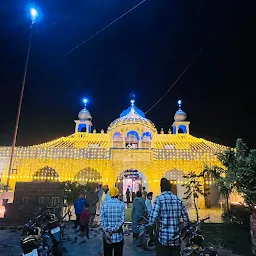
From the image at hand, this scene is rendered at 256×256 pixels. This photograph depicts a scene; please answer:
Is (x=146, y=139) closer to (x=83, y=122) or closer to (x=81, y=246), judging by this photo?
(x=83, y=122)

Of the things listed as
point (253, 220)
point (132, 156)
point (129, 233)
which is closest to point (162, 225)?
point (253, 220)

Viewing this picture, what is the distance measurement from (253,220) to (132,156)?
1343 centimetres

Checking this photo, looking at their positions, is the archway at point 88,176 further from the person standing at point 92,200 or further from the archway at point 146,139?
the person standing at point 92,200

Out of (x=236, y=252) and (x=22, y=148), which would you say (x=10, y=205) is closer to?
(x=236, y=252)

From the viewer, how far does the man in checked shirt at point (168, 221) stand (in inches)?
130

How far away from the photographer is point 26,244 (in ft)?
11.5

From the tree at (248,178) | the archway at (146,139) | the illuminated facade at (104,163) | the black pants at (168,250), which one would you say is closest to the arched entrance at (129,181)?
the illuminated facade at (104,163)

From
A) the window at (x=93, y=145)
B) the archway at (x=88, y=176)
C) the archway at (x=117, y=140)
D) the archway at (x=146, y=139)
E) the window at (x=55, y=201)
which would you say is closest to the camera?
the window at (x=55, y=201)

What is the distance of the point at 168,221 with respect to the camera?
3352 millimetres

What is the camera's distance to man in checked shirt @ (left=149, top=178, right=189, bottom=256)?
3.31 metres

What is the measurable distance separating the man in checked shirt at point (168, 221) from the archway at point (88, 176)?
629 inches

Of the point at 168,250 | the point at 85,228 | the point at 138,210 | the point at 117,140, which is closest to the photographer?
the point at 168,250

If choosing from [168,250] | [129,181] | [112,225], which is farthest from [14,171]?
[168,250]

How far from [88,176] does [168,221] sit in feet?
54.8
